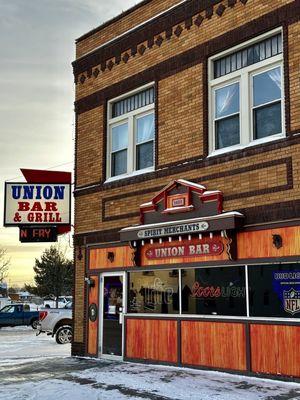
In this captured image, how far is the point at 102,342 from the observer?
14094 mm

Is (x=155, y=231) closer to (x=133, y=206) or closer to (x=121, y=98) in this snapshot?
(x=133, y=206)

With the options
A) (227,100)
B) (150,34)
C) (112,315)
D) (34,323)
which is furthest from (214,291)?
(34,323)

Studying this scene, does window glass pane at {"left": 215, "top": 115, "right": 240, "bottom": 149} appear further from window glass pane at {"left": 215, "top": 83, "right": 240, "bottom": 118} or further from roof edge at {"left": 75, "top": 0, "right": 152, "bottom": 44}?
roof edge at {"left": 75, "top": 0, "right": 152, "bottom": 44}

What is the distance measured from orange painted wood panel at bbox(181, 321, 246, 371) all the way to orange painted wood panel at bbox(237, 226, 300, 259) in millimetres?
1417

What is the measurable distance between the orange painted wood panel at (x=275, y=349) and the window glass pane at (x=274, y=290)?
27 cm

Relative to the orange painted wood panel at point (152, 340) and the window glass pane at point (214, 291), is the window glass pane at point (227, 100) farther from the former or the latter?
the orange painted wood panel at point (152, 340)

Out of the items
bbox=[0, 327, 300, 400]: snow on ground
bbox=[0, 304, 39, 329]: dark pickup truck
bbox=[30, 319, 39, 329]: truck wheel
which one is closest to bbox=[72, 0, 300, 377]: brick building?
bbox=[0, 327, 300, 400]: snow on ground

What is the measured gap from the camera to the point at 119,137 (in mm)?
14695

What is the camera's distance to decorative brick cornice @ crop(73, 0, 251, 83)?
1243 centimetres

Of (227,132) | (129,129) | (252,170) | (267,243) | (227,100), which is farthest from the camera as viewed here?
(129,129)

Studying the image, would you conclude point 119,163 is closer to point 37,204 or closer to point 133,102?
point 133,102

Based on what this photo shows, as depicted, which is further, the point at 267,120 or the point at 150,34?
the point at 150,34

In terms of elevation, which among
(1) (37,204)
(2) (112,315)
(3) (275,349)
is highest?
(1) (37,204)

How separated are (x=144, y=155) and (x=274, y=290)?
5.14 m
